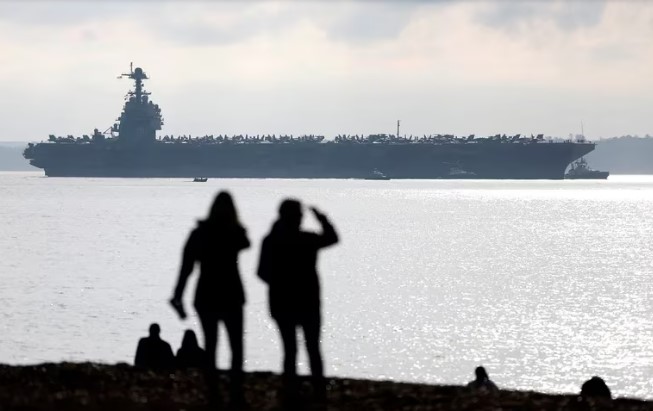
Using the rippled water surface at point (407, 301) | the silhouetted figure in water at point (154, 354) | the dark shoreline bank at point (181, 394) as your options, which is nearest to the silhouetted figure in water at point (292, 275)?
the dark shoreline bank at point (181, 394)

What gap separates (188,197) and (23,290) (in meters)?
132

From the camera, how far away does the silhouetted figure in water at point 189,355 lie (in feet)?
46.3

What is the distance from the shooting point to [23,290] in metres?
51.6

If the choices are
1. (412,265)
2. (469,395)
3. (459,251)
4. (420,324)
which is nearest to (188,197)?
(459,251)

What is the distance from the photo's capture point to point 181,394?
37.2 ft

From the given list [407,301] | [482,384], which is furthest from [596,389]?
[407,301]

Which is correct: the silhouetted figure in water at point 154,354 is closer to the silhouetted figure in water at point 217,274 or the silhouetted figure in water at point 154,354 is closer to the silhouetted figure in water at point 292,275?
the silhouetted figure in water at point 217,274

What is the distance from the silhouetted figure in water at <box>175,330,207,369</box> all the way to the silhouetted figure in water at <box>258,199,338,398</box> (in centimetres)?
392

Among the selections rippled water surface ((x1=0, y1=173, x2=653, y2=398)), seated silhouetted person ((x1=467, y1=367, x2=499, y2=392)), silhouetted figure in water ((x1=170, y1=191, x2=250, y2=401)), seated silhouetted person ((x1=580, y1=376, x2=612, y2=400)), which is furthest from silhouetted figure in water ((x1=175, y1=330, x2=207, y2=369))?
rippled water surface ((x1=0, y1=173, x2=653, y2=398))

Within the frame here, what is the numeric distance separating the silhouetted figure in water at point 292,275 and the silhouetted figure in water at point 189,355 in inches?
A: 154

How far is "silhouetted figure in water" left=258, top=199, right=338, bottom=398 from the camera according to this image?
403 inches

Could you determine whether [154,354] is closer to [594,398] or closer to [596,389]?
[596,389]

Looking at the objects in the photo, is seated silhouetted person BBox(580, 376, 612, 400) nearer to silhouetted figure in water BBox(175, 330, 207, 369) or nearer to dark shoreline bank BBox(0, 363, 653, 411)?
dark shoreline bank BBox(0, 363, 653, 411)

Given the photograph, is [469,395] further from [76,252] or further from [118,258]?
[76,252]
